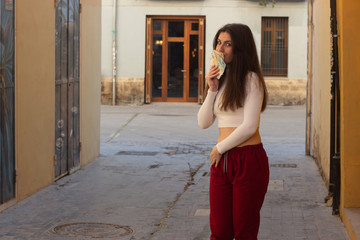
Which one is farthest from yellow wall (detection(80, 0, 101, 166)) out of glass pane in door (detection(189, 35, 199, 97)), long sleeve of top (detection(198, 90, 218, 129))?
glass pane in door (detection(189, 35, 199, 97))

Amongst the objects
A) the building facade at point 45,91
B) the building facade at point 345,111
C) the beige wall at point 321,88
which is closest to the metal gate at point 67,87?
the building facade at point 45,91

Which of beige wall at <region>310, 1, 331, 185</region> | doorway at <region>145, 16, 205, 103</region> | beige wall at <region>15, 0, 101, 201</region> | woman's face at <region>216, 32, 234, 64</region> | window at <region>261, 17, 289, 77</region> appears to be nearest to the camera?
woman's face at <region>216, 32, 234, 64</region>

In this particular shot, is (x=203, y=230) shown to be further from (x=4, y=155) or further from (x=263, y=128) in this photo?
(x=263, y=128)

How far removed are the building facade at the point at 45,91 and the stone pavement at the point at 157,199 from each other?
315mm

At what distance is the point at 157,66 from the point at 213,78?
883 inches

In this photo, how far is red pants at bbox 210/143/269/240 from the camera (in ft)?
15.4

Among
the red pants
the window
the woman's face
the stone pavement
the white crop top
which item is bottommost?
the stone pavement

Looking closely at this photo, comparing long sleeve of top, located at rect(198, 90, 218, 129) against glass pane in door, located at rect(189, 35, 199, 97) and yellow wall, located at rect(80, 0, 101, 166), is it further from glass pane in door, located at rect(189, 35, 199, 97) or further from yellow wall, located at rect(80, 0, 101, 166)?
glass pane in door, located at rect(189, 35, 199, 97)

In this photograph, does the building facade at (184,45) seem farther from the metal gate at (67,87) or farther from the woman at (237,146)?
the woman at (237,146)

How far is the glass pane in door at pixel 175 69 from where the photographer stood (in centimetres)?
2686

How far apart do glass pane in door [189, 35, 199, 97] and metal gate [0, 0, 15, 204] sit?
1849cm

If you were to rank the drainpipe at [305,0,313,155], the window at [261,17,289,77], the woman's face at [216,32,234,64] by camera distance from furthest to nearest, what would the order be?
1. the window at [261,17,289,77]
2. the drainpipe at [305,0,313,155]
3. the woman's face at [216,32,234,64]

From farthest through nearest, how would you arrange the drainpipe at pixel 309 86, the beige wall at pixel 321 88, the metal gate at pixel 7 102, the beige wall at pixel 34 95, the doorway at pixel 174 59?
the doorway at pixel 174 59 → the drainpipe at pixel 309 86 → the beige wall at pixel 321 88 → the beige wall at pixel 34 95 → the metal gate at pixel 7 102

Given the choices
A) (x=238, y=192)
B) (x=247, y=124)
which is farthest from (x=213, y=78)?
(x=238, y=192)
